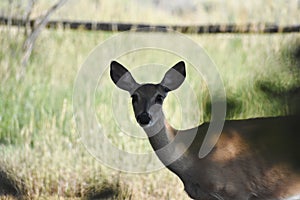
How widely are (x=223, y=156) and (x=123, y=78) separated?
2.26ft

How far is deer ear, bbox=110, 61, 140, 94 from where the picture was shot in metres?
4.45

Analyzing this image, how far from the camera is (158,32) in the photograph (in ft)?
21.0

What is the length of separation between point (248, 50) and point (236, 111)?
96 cm

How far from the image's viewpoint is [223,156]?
4.51 meters

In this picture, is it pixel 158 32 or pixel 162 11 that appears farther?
pixel 162 11

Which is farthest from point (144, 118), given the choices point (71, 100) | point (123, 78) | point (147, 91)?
point (71, 100)

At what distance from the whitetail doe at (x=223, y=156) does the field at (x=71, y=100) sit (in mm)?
750

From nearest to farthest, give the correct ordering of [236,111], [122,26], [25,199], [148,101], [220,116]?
[148,101]
[220,116]
[25,199]
[236,111]
[122,26]

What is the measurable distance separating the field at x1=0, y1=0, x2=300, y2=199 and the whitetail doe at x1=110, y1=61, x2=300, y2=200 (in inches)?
29.5

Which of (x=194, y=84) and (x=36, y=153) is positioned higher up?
(x=194, y=84)

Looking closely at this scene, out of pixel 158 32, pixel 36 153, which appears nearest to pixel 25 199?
pixel 36 153

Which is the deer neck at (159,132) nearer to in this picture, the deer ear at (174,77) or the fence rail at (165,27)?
the deer ear at (174,77)

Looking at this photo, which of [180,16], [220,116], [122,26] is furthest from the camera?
[180,16]

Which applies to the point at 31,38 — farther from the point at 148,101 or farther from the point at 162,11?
the point at 162,11
